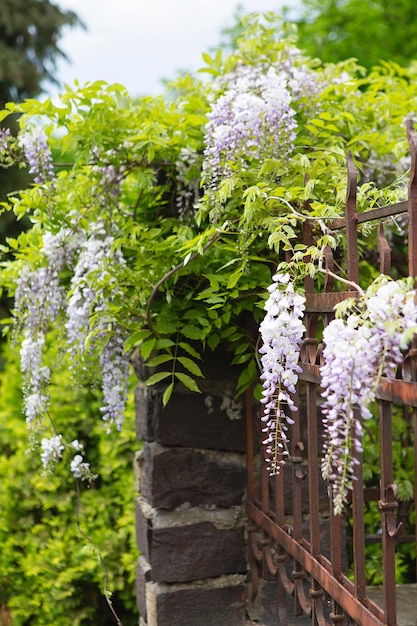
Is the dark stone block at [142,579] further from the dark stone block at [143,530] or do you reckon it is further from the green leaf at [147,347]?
the green leaf at [147,347]

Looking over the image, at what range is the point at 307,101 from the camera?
230cm

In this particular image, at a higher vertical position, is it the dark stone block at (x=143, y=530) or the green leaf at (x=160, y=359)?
the green leaf at (x=160, y=359)

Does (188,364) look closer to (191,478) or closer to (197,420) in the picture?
(197,420)

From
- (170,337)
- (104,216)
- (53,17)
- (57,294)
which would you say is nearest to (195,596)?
(170,337)

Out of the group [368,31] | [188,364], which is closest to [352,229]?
[188,364]

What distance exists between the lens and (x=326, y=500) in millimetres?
2264

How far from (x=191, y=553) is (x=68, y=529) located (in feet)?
4.68

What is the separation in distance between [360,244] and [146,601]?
1344 millimetres

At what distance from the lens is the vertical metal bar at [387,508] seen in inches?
47.9

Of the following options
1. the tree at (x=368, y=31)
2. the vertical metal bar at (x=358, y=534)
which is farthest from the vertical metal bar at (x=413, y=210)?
the tree at (x=368, y=31)

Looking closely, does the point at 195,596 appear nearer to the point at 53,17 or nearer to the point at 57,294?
the point at 57,294

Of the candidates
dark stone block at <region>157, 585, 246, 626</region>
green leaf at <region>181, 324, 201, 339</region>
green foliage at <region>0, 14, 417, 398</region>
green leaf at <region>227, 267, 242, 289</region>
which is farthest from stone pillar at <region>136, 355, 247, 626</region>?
green leaf at <region>227, 267, 242, 289</region>

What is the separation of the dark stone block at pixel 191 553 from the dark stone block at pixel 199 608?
47 mm

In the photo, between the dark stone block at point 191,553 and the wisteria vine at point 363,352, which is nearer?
the wisteria vine at point 363,352
